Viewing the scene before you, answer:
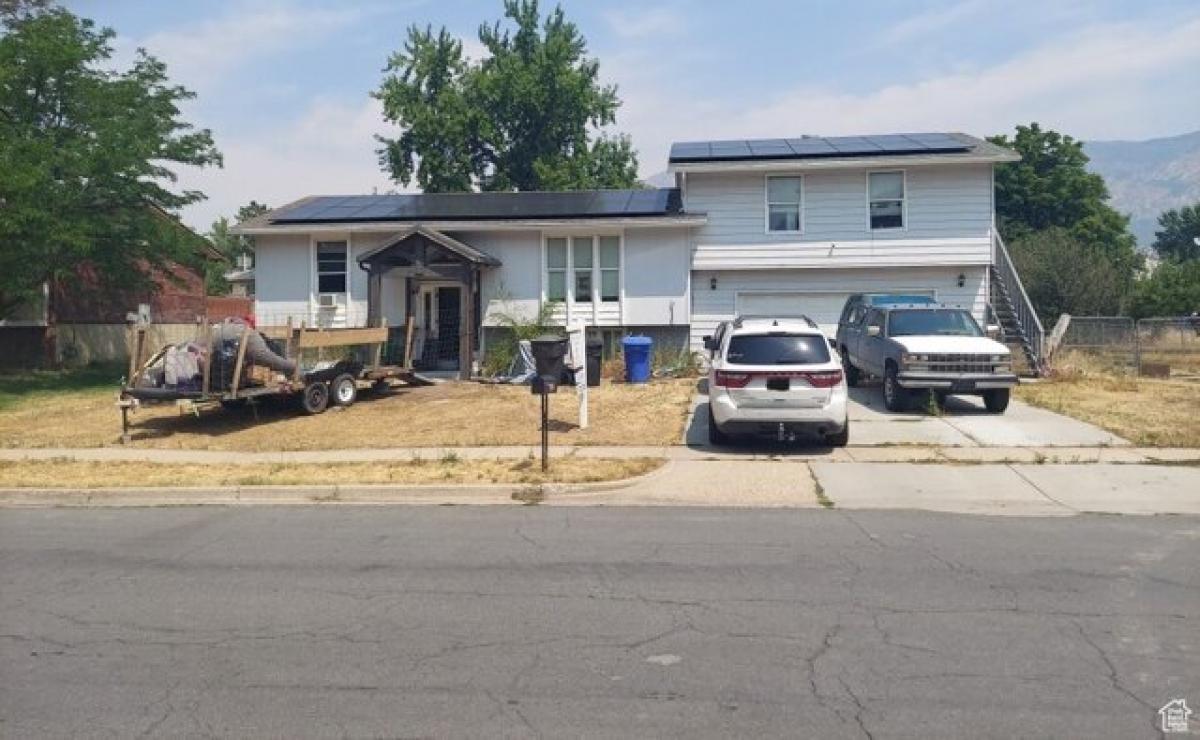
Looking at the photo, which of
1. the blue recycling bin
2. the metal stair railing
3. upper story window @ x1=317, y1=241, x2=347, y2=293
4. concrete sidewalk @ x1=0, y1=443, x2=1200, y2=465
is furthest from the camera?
upper story window @ x1=317, y1=241, x2=347, y2=293

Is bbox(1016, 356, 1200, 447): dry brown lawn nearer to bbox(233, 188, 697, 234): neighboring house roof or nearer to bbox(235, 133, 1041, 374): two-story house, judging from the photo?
bbox(235, 133, 1041, 374): two-story house

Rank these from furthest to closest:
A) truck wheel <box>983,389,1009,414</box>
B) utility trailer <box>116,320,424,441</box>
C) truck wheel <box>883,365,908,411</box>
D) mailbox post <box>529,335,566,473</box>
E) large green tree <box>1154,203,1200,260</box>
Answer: large green tree <box>1154,203,1200,260</box>
truck wheel <box>883,365,908,411</box>
truck wheel <box>983,389,1009,414</box>
utility trailer <box>116,320,424,441</box>
mailbox post <box>529,335,566,473</box>

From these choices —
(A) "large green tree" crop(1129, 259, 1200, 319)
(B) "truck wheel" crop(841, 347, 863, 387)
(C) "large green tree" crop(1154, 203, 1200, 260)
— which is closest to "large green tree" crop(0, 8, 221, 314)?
(B) "truck wheel" crop(841, 347, 863, 387)

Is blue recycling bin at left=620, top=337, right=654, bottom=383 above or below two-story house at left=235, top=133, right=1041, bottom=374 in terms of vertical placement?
below

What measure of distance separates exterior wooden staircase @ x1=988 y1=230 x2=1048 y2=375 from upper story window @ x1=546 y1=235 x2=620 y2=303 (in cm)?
908

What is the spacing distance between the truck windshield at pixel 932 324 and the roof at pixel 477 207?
26.5ft

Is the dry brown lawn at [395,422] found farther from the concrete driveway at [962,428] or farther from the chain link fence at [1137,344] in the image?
the chain link fence at [1137,344]

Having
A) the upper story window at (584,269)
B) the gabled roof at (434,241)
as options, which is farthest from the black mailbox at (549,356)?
the upper story window at (584,269)

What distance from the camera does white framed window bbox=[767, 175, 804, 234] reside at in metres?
24.0

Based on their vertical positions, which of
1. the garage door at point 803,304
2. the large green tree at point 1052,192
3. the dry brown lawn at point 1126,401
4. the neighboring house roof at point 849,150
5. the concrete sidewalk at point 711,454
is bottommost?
the concrete sidewalk at point 711,454

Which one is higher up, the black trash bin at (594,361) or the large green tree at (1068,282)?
the large green tree at (1068,282)

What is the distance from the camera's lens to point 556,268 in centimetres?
2423

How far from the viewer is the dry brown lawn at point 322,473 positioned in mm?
11484

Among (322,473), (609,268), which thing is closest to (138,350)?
(322,473)
